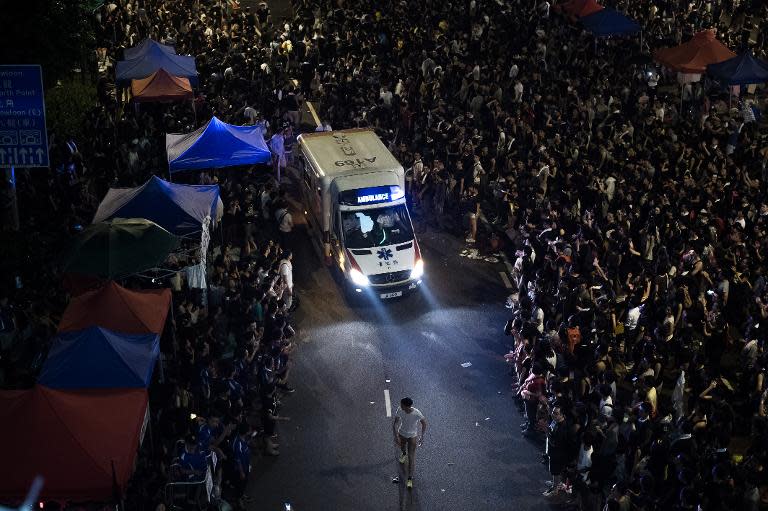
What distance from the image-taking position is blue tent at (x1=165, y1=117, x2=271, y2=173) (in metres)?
22.3

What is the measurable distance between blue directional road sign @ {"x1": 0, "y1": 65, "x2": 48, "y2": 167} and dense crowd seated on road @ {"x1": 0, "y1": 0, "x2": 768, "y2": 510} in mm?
1692

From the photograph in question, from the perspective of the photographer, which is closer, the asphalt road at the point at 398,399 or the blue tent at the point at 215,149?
the asphalt road at the point at 398,399

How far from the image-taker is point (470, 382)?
1769 centimetres

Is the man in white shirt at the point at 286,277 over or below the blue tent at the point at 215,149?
below

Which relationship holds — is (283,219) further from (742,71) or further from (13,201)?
(742,71)

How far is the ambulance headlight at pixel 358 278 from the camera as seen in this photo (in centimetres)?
1975

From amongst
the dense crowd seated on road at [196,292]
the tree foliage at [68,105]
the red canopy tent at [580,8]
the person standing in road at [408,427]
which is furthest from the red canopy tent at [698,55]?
the person standing in road at [408,427]

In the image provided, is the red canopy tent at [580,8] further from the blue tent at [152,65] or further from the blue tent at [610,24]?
the blue tent at [152,65]

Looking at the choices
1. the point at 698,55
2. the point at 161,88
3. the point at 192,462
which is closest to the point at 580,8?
the point at 698,55

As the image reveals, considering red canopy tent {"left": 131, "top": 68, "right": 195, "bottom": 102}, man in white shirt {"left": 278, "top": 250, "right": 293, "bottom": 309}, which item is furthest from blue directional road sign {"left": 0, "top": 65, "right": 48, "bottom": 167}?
red canopy tent {"left": 131, "top": 68, "right": 195, "bottom": 102}

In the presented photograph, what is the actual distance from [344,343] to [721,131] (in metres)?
12.4

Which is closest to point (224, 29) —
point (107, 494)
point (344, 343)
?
point (344, 343)

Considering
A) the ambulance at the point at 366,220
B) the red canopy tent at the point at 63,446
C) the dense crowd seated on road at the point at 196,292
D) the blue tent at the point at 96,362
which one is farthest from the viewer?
the ambulance at the point at 366,220

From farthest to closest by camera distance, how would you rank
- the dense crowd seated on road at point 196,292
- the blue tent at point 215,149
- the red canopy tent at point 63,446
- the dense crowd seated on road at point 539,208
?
the blue tent at point 215,149
the dense crowd seated on road at point 539,208
the dense crowd seated on road at point 196,292
the red canopy tent at point 63,446
